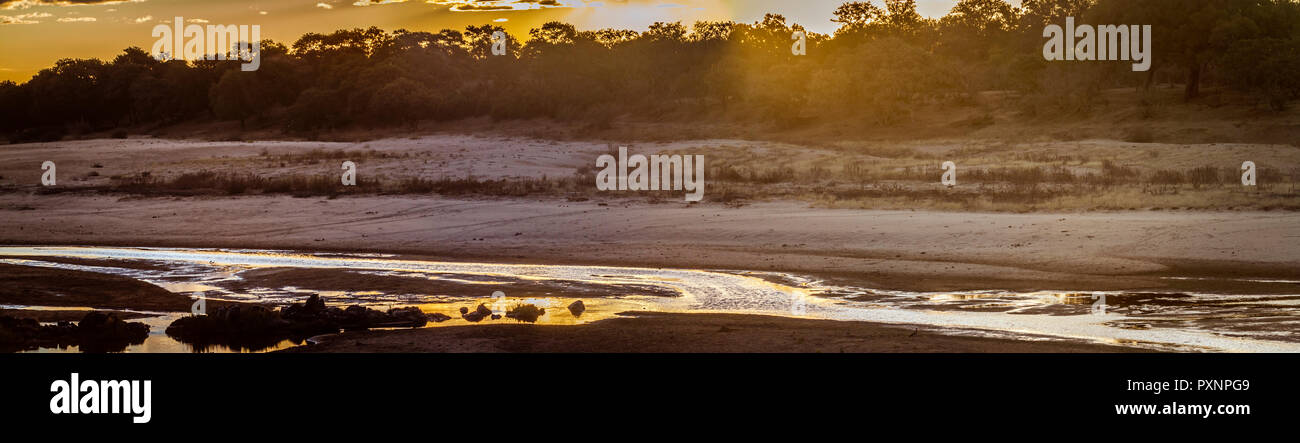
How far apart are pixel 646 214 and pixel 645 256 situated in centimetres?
428

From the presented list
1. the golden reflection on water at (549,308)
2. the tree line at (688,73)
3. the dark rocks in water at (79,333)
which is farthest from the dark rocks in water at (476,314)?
the tree line at (688,73)

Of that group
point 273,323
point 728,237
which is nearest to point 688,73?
point 728,237

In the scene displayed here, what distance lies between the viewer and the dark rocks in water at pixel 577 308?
43.4 ft

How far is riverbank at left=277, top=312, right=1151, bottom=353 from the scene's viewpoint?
10.7m

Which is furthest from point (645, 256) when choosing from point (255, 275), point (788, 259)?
point (255, 275)

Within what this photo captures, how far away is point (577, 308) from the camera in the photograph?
13.3 metres

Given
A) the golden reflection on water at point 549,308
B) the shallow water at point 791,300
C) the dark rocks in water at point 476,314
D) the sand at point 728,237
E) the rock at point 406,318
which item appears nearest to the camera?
the shallow water at point 791,300

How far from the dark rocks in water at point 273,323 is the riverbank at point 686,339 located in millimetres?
411

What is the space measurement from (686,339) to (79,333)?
20.6 feet

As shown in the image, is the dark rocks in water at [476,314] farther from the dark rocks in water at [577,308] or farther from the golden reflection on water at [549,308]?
the dark rocks in water at [577,308]
